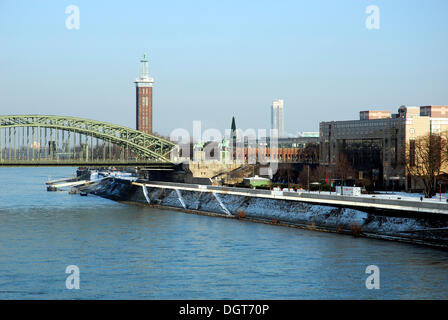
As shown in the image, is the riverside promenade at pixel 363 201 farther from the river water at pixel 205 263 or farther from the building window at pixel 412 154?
the building window at pixel 412 154

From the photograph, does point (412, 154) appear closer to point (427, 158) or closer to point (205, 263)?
point (427, 158)

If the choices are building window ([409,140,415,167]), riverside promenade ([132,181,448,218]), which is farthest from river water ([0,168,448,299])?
building window ([409,140,415,167])

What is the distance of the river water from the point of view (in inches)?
1367

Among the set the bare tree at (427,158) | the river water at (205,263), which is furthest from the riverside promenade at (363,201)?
the bare tree at (427,158)

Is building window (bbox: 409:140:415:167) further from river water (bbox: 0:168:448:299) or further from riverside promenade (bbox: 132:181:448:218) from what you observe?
river water (bbox: 0:168:448:299)

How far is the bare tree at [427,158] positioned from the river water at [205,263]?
79.0 feet

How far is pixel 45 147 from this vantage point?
95.8m

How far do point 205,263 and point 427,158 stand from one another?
1801 inches

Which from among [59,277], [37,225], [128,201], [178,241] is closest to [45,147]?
[128,201]

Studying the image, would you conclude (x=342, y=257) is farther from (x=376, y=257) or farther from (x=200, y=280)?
(x=200, y=280)

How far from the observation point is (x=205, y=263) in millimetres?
41719

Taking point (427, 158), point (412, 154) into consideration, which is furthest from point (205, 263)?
point (412, 154)

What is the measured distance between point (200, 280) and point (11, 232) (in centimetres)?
2493

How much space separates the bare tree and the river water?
2407 cm
